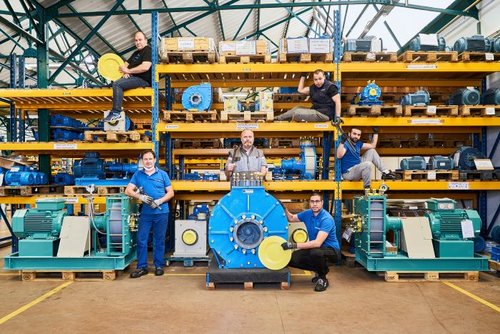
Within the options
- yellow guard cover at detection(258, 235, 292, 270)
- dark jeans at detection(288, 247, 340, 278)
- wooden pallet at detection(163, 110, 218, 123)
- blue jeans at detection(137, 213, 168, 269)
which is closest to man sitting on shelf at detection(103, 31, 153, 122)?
wooden pallet at detection(163, 110, 218, 123)

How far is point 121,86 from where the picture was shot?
673 cm

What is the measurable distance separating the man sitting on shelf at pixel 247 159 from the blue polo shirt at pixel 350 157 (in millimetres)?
1681

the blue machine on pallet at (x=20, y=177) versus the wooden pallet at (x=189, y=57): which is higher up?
the wooden pallet at (x=189, y=57)

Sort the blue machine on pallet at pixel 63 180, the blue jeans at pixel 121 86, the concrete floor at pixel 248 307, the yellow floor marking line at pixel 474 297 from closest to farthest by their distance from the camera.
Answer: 1. the concrete floor at pixel 248 307
2. the yellow floor marking line at pixel 474 297
3. the blue jeans at pixel 121 86
4. the blue machine on pallet at pixel 63 180

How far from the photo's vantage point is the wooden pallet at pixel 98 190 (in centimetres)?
686

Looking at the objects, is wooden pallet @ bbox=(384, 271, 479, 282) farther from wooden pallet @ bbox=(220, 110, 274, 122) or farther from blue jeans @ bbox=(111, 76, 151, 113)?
blue jeans @ bbox=(111, 76, 151, 113)

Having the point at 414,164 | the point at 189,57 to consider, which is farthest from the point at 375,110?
the point at 189,57

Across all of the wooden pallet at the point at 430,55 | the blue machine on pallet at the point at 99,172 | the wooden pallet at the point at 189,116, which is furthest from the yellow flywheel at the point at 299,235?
the wooden pallet at the point at 430,55

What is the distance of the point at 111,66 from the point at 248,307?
17.0 feet

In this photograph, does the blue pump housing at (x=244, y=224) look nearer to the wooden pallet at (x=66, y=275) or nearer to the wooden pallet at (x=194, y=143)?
the wooden pallet at (x=66, y=275)

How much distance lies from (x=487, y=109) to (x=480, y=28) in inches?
164

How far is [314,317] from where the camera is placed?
4.17 m

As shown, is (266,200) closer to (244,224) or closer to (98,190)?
(244,224)

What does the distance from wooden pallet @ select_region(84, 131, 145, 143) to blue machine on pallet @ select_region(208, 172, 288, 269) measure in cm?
→ 254
